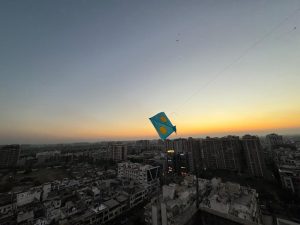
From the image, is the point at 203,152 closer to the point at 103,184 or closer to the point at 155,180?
the point at 155,180

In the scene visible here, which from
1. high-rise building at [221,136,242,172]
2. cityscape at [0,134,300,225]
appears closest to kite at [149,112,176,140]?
cityscape at [0,134,300,225]

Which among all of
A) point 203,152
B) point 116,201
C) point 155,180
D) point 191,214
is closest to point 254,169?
point 203,152

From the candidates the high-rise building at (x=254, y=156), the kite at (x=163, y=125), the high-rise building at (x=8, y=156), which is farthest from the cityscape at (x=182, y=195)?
the high-rise building at (x=8, y=156)

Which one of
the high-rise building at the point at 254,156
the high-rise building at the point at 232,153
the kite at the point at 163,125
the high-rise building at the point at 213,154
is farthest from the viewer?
the high-rise building at the point at 213,154

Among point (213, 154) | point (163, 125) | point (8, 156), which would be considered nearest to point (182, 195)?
point (163, 125)

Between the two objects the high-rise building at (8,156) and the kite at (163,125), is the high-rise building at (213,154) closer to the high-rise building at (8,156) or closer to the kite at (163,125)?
the kite at (163,125)

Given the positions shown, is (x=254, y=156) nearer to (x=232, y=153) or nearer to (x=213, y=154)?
(x=232, y=153)
